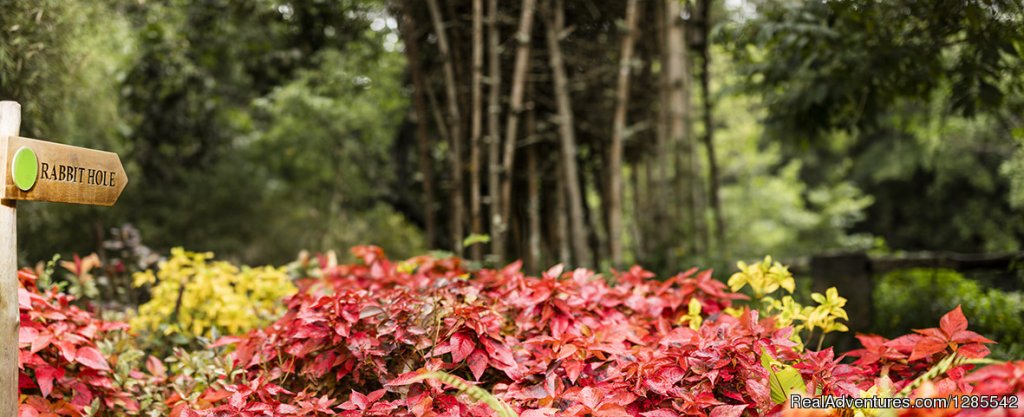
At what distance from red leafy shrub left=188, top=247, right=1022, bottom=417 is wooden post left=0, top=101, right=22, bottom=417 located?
42 centimetres

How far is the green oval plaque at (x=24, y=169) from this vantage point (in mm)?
1406

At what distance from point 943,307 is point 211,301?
11.6 ft

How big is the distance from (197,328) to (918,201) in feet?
42.6

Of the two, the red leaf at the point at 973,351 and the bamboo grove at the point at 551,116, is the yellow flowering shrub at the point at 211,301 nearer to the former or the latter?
the bamboo grove at the point at 551,116

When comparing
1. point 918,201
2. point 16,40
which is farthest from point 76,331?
point 918,201

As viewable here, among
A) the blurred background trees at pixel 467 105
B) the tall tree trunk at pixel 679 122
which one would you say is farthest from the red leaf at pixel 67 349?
the tall tree trunk at pixel 679 122

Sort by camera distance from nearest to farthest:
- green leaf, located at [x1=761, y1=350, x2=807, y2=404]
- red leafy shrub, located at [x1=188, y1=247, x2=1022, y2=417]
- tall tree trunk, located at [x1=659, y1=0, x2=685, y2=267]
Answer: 1. green leaf, located at [x1=761, y1=350, x2=807, y2=404]
2. red leafy shrub, located at [x1=188, y1=247, x2=1022, y2=417]
3. tall tree trunk, located at [x1=659, y1=0, x2=685, y2=267]

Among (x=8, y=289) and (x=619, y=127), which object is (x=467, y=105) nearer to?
(x=619, y=127)

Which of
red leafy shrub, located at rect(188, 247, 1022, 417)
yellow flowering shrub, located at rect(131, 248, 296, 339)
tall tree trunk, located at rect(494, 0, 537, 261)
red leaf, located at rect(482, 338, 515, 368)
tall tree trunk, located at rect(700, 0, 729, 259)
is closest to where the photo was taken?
red leafy shrub, located at rect(188, 247, 1022, 417)

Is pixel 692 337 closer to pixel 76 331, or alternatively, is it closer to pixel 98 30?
pixel 76 331

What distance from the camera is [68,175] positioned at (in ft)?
5.03

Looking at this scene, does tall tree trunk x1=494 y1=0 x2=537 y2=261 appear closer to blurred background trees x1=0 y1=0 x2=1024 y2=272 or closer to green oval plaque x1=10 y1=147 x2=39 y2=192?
blurred background trees x1=0 y1=0 x2=1024 y2=272

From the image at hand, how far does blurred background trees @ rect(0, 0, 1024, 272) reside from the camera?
8.80 ft

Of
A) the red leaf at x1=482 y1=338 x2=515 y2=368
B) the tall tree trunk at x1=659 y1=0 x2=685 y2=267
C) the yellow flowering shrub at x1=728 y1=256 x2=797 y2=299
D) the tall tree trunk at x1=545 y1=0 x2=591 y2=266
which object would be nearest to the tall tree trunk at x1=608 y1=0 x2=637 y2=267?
the tall tree trunk at x1=545 y1=0 x2=591 y2=266
